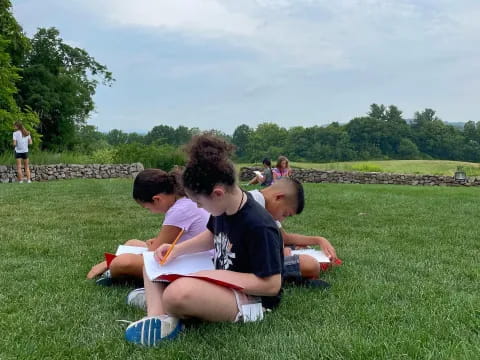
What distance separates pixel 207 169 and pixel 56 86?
79.8 feet

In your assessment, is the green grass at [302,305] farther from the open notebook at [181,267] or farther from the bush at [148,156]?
the bush at [148,156]

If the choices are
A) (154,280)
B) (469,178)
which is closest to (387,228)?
(154,280)

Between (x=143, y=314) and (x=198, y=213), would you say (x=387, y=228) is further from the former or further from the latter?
(x=143, y=314)

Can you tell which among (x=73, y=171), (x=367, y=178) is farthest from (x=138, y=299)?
(x=367, y=178)

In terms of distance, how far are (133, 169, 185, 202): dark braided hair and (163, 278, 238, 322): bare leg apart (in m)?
0.91

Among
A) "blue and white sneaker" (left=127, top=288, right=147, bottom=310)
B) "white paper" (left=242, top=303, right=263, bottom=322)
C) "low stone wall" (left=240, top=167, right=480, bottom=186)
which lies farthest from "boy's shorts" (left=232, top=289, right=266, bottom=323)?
"low stone wall" (left=240, top=167, right=480, bottom=186)

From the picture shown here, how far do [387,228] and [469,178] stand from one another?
15.9m

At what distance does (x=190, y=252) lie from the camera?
8.57ft

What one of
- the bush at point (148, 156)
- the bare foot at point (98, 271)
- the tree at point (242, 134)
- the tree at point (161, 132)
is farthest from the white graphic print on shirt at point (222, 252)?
the tree at point (161, 132)

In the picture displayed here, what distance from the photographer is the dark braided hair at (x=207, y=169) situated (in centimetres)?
211

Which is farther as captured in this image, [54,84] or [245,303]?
[54,84]

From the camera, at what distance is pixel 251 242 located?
2.16 m

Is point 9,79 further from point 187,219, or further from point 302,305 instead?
point 302,305

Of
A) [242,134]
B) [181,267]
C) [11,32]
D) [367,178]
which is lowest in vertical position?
[367,178]
